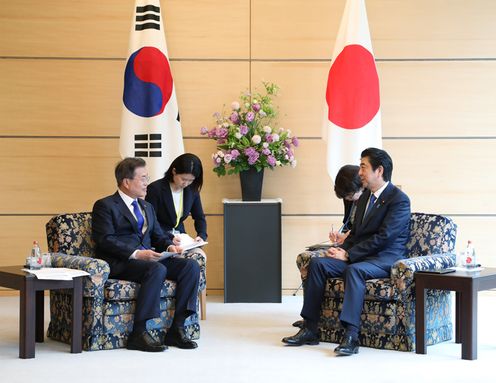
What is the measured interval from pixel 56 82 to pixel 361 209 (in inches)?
148

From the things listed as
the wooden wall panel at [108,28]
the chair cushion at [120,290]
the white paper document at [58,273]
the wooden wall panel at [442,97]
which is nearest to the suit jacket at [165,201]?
the chair cushion at [120,290]

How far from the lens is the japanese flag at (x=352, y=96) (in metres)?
8.01

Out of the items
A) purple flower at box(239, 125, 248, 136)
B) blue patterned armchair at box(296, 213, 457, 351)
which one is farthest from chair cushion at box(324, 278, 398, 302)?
purple flower at box(239, 125, 248, 136)

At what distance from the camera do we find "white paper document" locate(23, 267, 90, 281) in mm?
5512

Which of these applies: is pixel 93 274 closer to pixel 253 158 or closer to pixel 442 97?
pixel 253 158

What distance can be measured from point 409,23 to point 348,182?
8.63 feet

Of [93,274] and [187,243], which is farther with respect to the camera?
[187,243]

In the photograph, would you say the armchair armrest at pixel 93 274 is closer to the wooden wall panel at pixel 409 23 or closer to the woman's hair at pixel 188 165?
the woman's hair at pixel 188 165

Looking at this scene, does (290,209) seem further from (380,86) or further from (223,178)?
(380,86)

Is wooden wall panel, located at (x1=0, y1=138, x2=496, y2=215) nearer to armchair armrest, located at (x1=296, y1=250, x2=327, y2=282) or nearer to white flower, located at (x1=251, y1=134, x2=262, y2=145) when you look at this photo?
white flower, located at (x1=251, y1=134, x2=262, y2=145)

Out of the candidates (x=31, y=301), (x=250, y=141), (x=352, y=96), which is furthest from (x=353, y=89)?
(x=31, y=301)

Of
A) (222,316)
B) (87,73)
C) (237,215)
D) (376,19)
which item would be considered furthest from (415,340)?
(87,73)

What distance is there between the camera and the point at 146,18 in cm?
811

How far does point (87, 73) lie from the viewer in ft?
27.7
